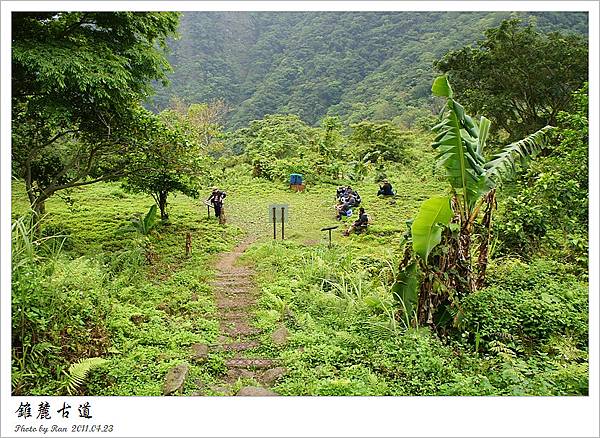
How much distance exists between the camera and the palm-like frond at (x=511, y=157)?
15.8ft

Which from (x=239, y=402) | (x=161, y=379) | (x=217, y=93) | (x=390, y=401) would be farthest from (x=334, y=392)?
(x=217, y=93)

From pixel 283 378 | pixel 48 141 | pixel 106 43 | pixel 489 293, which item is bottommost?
pixel 283 378

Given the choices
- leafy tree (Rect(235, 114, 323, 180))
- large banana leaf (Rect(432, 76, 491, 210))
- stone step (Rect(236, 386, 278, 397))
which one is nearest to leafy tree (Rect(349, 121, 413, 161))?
leafy tree (Rect(235, 114, 323, 180))

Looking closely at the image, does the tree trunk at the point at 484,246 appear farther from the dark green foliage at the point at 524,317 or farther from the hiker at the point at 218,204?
the hiker at the point at 218,204

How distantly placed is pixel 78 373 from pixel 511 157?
14.1 ft

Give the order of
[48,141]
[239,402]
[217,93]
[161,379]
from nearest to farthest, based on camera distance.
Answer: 1. [239,402]
2. [161,379]
3. [48,141]
4. [217,93]

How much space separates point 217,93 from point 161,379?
1820 centimetres

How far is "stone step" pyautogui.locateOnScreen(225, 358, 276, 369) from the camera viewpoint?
14.8 ft

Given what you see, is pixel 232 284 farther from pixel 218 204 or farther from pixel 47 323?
pixel 218 204

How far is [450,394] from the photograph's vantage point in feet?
12.6

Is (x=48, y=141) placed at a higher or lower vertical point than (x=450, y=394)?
higher

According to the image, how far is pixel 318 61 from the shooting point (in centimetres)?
2106

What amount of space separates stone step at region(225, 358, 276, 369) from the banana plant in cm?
138

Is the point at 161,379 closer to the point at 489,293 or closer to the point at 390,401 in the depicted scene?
the point at 390,401
